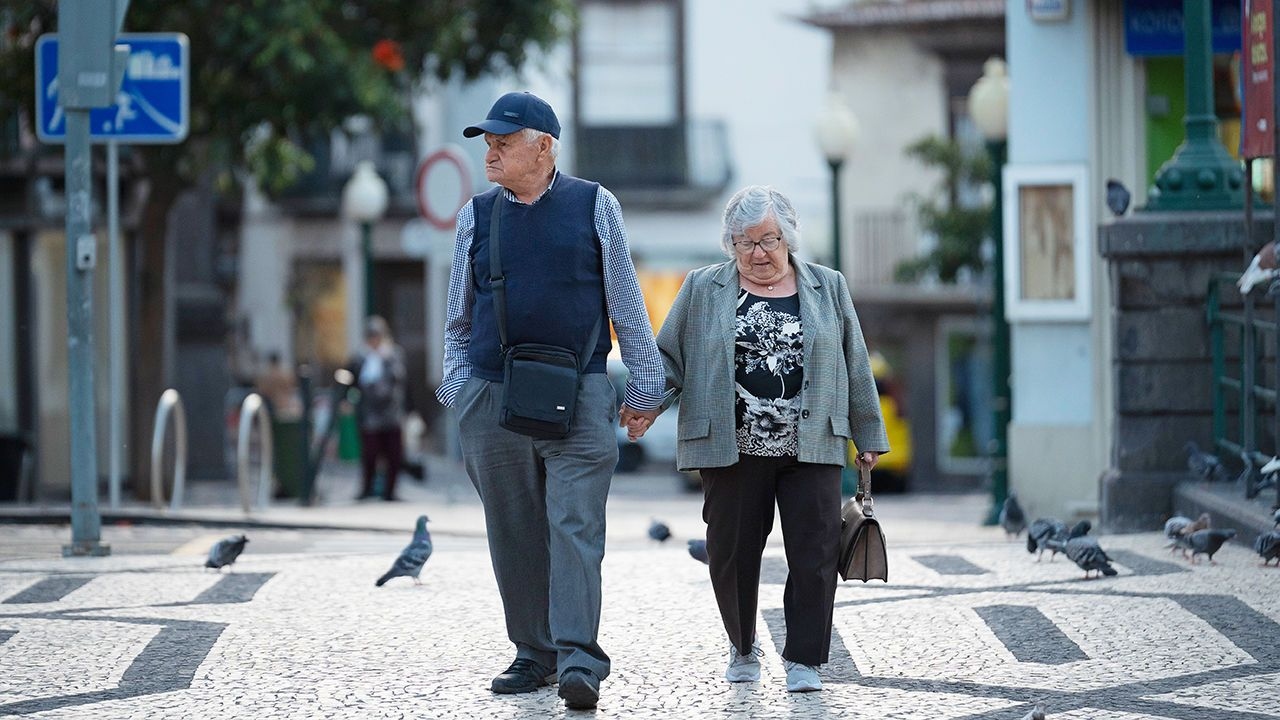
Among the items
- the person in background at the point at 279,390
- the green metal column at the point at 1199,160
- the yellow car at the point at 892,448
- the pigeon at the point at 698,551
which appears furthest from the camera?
the person in background at the point at 279,390

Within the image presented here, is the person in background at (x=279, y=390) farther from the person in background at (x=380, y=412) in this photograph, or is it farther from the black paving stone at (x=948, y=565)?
the black paving stone at (x=948, y=565)

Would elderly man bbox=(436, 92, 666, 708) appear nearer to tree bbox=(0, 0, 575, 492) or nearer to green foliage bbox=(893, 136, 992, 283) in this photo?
tree bbox=(0, 0, 575, 492)

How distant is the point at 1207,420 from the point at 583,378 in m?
6.09

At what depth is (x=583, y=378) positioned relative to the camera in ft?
20.9

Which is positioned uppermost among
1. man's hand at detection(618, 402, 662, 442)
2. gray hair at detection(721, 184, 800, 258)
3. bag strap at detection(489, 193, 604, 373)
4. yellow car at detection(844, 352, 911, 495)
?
gray hair at detection(721, 184, 800, 258)

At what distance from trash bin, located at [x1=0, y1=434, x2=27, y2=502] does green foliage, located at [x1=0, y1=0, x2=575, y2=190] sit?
8.85 feet

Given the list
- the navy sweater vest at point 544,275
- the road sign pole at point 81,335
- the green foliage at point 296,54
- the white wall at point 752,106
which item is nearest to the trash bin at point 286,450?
the green foliage at point 296,54

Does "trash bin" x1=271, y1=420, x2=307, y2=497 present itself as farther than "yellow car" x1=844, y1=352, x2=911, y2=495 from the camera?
No

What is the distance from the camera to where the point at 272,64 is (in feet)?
59.8

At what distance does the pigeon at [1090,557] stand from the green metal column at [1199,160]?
342 cm

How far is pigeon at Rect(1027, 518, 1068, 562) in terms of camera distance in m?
9.40

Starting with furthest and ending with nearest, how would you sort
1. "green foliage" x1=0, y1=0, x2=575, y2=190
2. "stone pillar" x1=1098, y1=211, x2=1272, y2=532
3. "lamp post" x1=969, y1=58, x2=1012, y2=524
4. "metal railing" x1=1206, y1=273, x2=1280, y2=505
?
"green foliage" x1=0, y1=0, x2=575, y2=190
"lamp post" x1=969, y1=58, x2=1012, y2=524
"stone pillar" x1=1098, y1=211, x2=1272, y2=532
"metal railing" x1=1206, y1=273, x2=1280, y2=505

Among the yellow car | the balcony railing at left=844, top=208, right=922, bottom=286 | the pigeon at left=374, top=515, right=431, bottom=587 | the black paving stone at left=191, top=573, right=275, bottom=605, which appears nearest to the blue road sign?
the black paving stone at left=191, top=573, right=275, bottom=605

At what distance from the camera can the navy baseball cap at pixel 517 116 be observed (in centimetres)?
630
